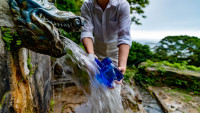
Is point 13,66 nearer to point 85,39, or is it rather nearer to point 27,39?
point 27,39

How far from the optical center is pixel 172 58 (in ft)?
29.7

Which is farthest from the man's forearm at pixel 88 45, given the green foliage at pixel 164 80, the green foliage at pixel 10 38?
the green foliage at pixel 164 80

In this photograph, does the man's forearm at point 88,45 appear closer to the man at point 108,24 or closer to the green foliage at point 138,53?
the man at point 108,24

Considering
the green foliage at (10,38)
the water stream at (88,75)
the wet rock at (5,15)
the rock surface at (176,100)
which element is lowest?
the rock surface at (176,100)

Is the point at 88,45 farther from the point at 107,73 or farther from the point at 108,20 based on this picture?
the point at 107,73

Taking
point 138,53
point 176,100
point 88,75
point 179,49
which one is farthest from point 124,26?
point 179,49

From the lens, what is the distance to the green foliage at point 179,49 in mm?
8680

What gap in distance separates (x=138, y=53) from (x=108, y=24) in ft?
22.5

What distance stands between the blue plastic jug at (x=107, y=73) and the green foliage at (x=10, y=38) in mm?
694

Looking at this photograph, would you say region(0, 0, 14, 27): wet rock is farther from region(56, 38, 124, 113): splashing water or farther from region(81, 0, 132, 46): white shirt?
region(81, 0, 132, 46): white shirt

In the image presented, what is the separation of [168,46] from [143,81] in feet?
14.8

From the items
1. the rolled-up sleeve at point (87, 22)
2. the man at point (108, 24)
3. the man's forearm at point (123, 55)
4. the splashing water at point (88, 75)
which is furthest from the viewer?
the rolled-up sleeve at point (87, 22)

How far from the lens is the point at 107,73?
130cm

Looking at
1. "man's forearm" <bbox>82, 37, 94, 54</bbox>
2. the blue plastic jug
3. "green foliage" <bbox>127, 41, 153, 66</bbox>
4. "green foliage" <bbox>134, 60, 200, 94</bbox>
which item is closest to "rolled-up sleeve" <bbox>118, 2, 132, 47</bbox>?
"man's forearm" <bbox>82, 37, 94, 54</bbox>
